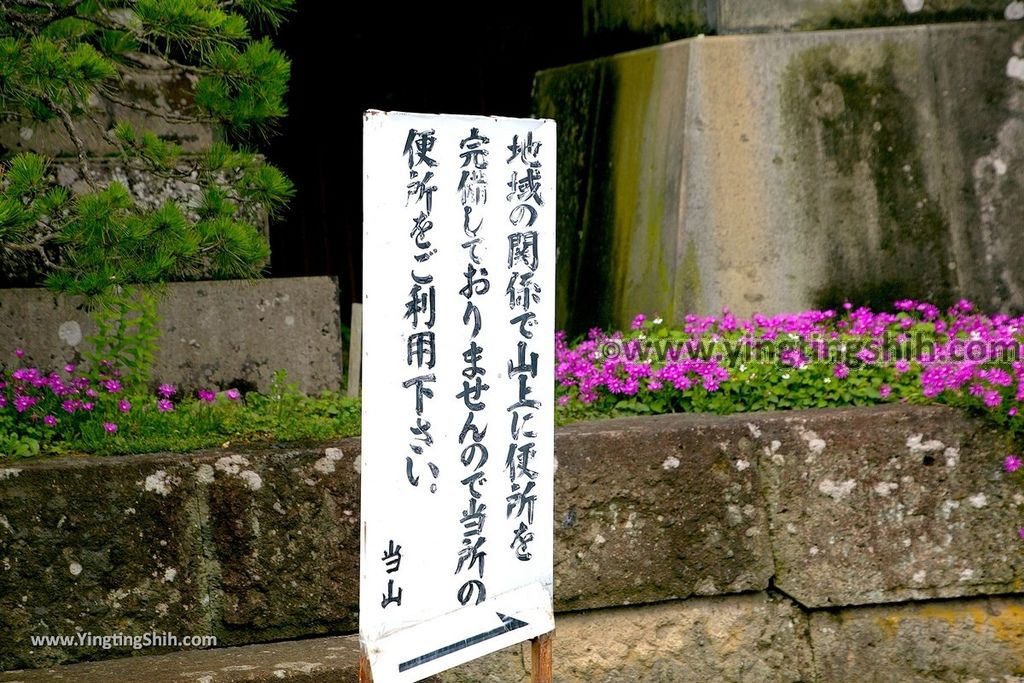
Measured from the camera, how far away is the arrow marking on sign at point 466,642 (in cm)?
245

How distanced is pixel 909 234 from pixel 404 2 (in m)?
3.14

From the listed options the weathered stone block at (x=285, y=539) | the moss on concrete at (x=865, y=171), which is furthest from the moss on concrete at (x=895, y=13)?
the weathered stone block at (x=285, y=539)

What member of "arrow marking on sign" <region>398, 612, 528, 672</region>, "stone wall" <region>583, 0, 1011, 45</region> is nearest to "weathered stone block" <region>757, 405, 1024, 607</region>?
"arrow marking on sign" <region>398, 612, 528, 672</region>

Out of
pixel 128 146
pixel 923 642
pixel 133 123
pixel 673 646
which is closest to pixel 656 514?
pixel 673 646

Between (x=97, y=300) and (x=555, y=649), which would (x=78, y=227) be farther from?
(x=555, y=649)

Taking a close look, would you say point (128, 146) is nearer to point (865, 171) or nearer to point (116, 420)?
point (116, 420)

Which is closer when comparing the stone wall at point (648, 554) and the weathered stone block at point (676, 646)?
the stone wall at point (648, 554)

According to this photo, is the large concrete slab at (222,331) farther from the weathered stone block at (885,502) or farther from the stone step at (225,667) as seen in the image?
the weathered stone block at (885,502)

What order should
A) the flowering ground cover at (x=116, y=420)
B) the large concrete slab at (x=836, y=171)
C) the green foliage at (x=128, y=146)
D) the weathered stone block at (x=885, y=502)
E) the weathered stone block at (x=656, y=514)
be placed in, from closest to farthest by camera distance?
the green foliage at (x=128, y=146)
the flowering ground cover at (x=116, y=420)
the weathered stone block at (x=656, y=514)
the weathered stone block at (x=885, y=502)
the large concrete slab at (x=836, y=171)

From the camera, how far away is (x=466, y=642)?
2564 mm

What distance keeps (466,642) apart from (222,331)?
5.61 ft

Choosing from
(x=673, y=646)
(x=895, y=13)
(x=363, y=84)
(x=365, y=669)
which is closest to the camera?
(x=365, y=669)

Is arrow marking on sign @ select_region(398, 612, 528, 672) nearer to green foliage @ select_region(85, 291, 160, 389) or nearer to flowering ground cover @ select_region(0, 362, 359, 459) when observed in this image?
flowering ground cover @ select_region(0, 362, 359, 459)

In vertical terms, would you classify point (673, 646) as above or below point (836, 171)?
below
